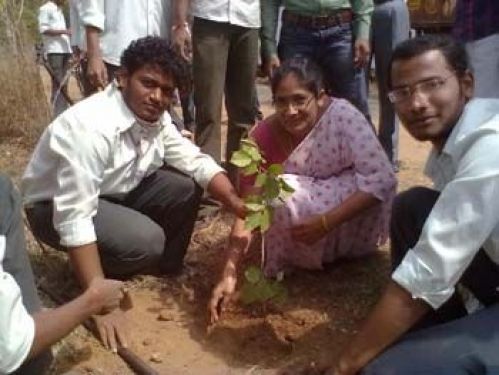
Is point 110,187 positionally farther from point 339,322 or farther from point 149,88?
point 339,322

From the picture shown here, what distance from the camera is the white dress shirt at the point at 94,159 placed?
2850 millimetres

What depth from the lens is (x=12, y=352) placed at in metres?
1.81

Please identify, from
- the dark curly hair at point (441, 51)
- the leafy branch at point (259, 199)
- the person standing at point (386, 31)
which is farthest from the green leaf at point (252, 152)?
the person standing at point (386, 31)

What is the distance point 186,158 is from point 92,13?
876 millimetres

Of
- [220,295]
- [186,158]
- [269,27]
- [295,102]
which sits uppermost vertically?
[269,27]

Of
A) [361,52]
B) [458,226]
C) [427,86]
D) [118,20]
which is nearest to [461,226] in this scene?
[458,226]

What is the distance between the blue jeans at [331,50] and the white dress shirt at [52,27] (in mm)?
5944

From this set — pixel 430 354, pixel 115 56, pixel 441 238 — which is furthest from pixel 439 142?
pixel 115 56

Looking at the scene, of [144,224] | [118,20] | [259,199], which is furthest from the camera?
[118,20]

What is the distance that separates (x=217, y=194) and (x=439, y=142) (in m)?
1.13

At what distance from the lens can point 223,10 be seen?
12.2 ft

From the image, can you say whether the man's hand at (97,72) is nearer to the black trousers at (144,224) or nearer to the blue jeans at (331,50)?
the black trousers at (144,224)

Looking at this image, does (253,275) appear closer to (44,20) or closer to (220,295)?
(220,295)

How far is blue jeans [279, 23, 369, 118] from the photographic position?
12.3 feet
